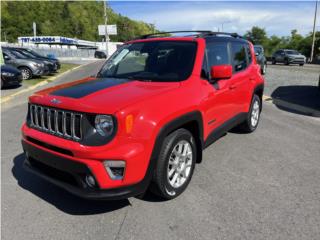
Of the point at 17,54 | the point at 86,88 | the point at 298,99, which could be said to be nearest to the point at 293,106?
the point at 298,99

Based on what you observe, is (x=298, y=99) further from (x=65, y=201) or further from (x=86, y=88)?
(x=65, y=201)

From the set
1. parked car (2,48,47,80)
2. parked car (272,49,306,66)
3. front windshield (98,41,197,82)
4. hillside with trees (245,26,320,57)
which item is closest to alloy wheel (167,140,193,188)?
front windshield (98,41,197,82)

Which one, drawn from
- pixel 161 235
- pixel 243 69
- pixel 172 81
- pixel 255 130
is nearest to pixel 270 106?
pixel 255 130

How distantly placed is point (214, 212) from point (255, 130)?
11.9 feet

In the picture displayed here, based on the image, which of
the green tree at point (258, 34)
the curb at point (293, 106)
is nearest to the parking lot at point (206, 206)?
the curb at point (293, 106)

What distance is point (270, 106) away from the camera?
973cm

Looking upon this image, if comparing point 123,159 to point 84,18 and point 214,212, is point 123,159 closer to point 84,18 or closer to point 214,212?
point 214,212

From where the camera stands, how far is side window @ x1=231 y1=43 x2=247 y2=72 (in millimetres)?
5508

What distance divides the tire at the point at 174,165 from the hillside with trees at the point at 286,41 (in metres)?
53.8

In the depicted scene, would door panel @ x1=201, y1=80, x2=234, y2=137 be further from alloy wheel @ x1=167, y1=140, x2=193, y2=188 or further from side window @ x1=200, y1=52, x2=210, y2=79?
alloy wheel @ x1=167, y1=140, x2=193, y2=188

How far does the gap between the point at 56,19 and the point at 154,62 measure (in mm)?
117320

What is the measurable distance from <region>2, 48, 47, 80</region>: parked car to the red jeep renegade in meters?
13.2

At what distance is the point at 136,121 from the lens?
3.20 m

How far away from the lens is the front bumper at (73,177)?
319 centimetres
